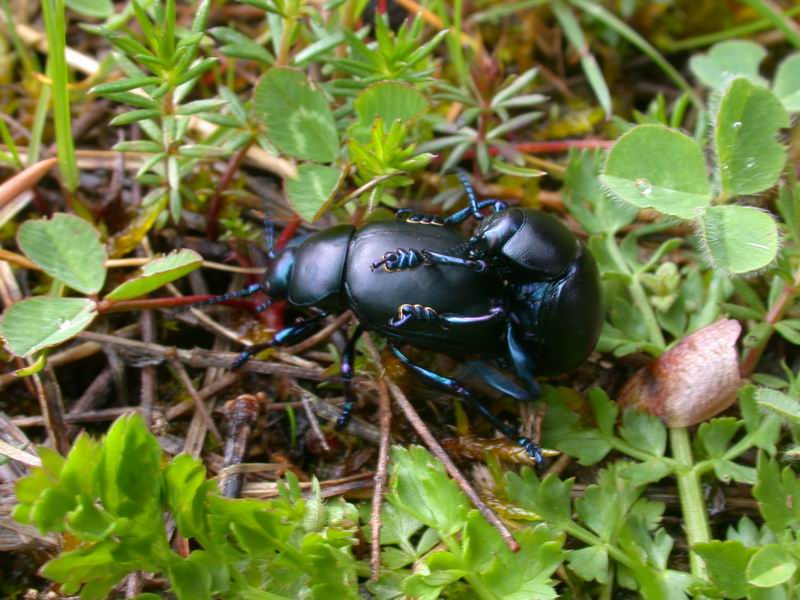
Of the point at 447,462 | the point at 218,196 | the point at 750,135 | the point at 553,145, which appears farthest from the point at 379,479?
the point at 553,145

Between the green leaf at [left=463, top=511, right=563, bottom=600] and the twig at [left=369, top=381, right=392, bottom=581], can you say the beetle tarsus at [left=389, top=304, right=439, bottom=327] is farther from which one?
the green leaf at [left=463, top=511, right=563, bottom=600]

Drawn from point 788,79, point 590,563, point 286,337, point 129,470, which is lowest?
point 590,563

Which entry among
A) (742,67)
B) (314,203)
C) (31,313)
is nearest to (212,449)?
(31,313)

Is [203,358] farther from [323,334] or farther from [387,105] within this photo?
[387,105]

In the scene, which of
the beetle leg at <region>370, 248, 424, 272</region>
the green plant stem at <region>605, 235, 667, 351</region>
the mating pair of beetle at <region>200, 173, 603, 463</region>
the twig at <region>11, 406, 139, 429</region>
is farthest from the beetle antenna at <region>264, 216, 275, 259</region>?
the green plant stem at <region>605, 235, 667, 351</region>

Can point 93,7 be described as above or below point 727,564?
above

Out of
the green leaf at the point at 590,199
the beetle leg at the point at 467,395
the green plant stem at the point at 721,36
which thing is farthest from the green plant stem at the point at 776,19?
the beetle leg at the point at 467,395

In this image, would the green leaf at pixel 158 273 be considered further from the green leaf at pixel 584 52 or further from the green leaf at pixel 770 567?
the green leaf at pixel 584 52

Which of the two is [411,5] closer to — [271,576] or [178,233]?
[178,233]
